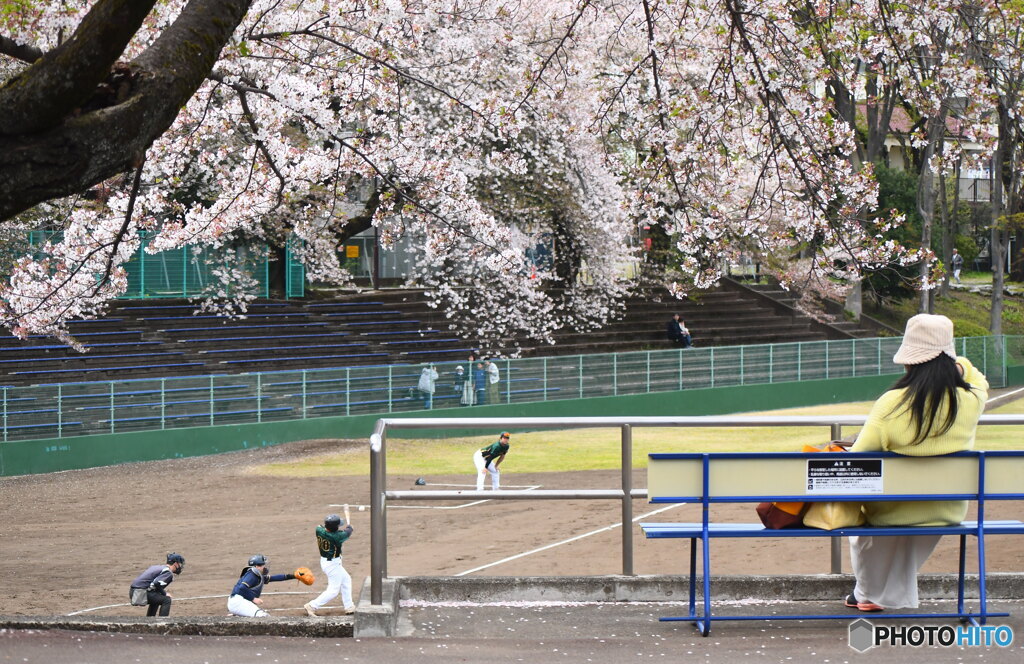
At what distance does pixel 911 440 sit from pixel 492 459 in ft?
23.5

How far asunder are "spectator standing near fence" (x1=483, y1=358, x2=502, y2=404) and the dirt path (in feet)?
22.5

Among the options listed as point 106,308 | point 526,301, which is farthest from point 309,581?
point 526,301

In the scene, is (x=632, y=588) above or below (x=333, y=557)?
above

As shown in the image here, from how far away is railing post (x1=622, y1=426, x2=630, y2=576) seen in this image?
20.9 ft

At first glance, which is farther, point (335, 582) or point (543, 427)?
point (335, 582)

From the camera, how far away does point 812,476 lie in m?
5.61

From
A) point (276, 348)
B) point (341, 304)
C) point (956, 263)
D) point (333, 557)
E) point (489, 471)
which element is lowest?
point (333, 557)

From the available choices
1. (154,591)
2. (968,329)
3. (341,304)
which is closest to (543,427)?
(154,591)

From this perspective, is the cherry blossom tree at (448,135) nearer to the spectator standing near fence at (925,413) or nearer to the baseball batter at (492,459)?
the baseball batter at (492,459)

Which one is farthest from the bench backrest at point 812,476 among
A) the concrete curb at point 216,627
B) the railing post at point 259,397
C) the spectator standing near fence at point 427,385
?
the spectator standing near fence at point 427,385

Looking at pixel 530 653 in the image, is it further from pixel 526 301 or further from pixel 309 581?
pixel 526 301

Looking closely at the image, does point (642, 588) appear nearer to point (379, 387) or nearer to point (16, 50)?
point (16, 50)
